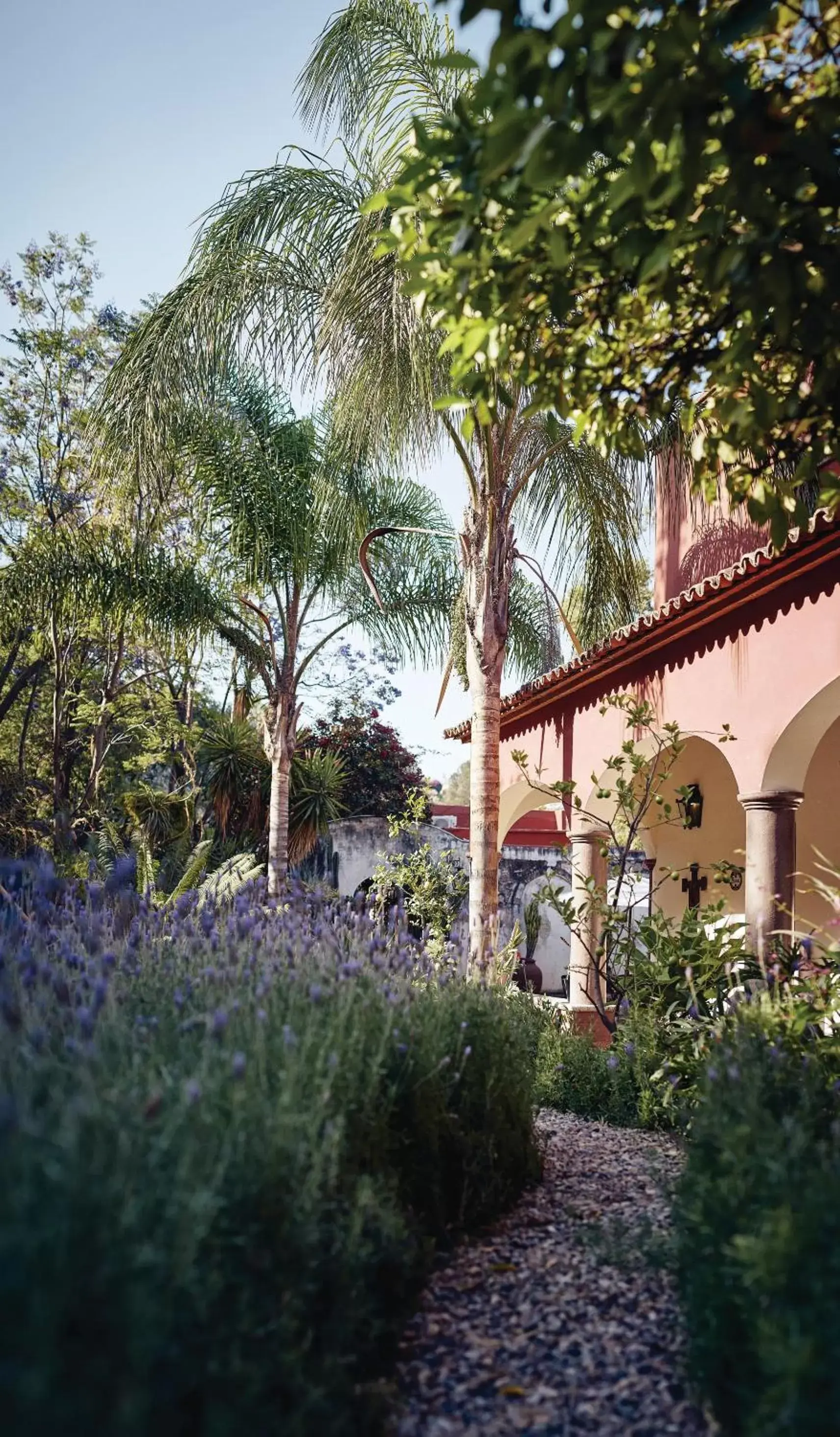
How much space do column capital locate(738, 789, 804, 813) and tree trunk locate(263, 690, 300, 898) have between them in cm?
728

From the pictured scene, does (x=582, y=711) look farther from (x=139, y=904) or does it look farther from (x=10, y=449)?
(x=10, y=449)

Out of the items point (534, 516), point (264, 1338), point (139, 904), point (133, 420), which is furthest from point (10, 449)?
point (264, 1338)

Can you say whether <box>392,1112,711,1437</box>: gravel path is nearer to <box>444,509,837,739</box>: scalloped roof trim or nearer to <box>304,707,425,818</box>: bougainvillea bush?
<box>444,509,837,739</box>: scalloped roof trim

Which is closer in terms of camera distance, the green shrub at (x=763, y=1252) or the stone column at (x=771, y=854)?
Answer: the green shrub at (x=763, y=1252)

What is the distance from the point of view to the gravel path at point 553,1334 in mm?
2510

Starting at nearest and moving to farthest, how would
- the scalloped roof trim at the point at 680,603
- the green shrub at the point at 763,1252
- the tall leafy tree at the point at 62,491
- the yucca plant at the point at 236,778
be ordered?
the green shrub at the point at 763,1252 < the scalloped roof trim at the point at 680,603 < the yucca plant at the point at 236,778 < the tall leafy tree at the point at 62,491

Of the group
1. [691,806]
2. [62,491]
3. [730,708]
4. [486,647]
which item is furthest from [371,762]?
[730,708]

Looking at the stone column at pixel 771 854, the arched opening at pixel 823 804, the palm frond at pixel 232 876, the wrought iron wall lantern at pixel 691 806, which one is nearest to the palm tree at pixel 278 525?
the palm frond at pixel 232 876

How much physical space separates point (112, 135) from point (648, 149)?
753 centimetres

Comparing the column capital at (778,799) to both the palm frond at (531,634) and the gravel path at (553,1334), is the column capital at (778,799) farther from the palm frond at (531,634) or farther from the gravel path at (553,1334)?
the palm frond at (531,634)

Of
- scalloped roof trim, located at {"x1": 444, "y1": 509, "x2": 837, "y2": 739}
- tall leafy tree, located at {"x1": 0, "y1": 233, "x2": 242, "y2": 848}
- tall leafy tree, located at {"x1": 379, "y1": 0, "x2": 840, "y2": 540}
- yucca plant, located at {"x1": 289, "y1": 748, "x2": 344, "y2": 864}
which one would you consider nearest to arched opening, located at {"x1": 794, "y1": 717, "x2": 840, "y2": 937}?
scalloped roof trim, located at {"x1": 444, "y1": 509, "x2": 837, "y2": 739}

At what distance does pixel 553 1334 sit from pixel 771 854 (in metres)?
4.61

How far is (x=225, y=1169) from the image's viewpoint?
2.24 m

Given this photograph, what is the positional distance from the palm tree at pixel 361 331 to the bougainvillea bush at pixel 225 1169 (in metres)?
3.54
